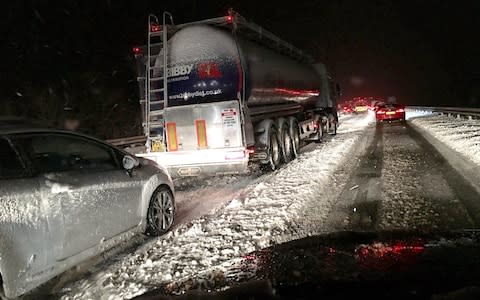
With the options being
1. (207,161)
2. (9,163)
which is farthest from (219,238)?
(207,161)

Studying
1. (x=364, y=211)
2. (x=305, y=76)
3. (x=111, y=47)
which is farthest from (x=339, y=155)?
(x=111, y=47)

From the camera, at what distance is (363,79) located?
113 m

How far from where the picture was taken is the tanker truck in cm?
988

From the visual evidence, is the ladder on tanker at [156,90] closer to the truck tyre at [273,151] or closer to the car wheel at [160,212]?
the truck tyre at [273,151]

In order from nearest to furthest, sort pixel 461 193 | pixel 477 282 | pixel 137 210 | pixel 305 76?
pixel 477 282, pixel 137 210, pixel 461 193, pixel 305 76

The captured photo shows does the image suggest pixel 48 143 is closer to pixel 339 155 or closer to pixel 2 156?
pixel 2 156

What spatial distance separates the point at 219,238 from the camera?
5938 mm

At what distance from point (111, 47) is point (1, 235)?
90.7ft

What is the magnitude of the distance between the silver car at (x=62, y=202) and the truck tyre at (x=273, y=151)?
5.56 meters

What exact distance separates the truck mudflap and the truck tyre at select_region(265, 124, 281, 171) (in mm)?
1707

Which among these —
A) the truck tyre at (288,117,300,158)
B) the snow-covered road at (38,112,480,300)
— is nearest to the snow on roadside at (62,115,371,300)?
the snow-covered road at (38,112,480,300)

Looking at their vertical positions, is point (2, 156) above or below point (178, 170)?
above

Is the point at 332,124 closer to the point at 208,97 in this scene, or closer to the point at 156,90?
the point at 208,97

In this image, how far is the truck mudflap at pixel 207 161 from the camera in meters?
9.84
